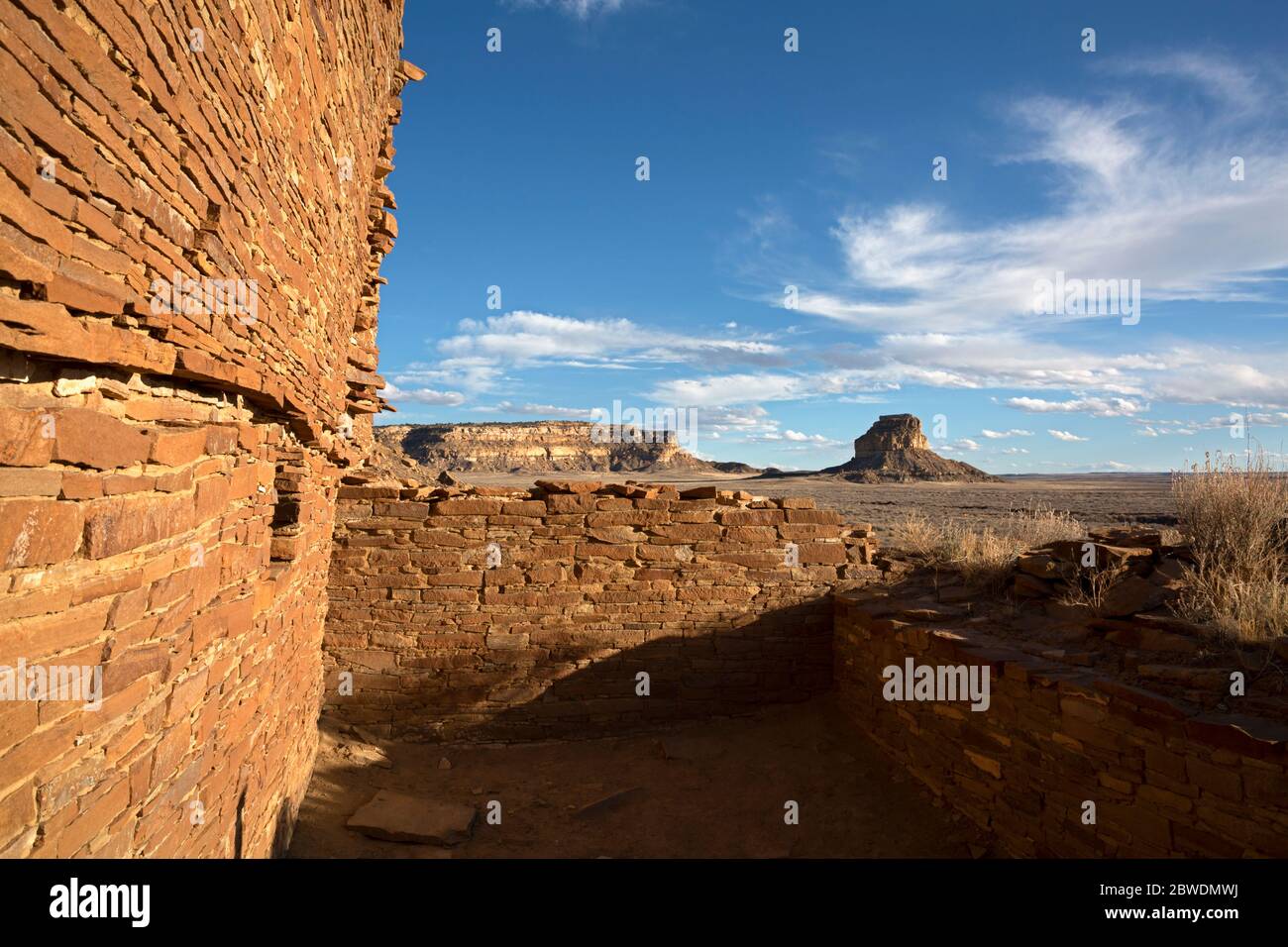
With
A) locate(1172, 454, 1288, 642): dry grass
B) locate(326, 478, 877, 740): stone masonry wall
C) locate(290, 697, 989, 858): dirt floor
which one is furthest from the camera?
locate(326, 478, 877, 740): stone masonry wall

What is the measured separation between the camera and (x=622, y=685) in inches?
316

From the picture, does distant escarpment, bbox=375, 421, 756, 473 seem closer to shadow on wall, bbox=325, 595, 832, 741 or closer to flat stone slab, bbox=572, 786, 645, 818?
shadow on wall, bbox=325, 595, 832, 741

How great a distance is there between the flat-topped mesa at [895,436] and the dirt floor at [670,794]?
59.3 metres

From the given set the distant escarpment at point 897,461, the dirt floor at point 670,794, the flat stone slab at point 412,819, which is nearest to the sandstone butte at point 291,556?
the dirt floor at point 670,794

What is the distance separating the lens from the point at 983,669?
18.8ft

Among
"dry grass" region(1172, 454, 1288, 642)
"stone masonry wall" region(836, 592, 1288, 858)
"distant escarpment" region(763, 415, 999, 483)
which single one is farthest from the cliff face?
"stone masonry wall" region(836, 592, 1288, 858)

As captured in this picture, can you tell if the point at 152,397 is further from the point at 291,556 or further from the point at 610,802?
the point at 610,802

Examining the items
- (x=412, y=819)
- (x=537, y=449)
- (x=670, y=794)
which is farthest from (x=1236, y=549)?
(x=537, y=449)

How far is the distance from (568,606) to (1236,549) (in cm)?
653

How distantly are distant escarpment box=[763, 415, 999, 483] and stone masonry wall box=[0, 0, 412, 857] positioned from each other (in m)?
54.1

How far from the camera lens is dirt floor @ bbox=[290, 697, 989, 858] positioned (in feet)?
19.9

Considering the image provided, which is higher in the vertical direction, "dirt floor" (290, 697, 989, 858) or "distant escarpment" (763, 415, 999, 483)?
"distant escarpment" (763, 415, 999, 483)

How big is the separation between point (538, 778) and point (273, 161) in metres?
6.09
